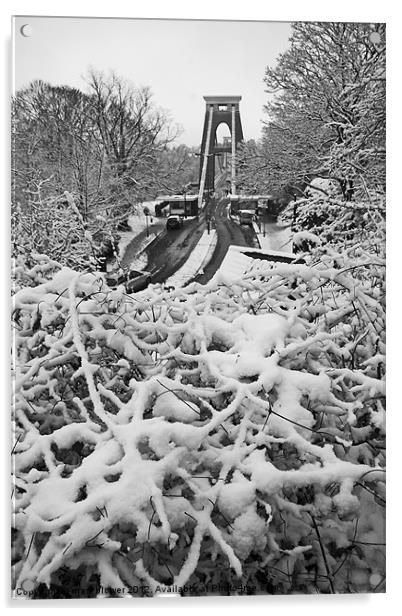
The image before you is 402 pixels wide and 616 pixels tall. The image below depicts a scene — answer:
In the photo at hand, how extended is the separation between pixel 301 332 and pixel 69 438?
81 cm

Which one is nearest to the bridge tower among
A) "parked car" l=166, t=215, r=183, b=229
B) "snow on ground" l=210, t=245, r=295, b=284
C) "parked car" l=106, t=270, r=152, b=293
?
"parked car" l=166, t=215, r=183, b=229

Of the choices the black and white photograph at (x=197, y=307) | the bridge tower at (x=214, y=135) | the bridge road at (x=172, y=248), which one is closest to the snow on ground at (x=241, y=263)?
the black and white photograph at (x=197, y=307)

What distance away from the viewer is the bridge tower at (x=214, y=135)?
2002mm

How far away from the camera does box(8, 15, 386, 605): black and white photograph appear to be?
159 cm

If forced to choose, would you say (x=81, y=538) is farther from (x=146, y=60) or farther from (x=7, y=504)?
(x=146, y=60)

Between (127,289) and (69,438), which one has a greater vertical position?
(127,289)

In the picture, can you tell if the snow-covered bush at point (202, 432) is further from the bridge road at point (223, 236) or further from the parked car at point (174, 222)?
the parked car at point (174, 222)

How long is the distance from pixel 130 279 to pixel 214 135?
616mm

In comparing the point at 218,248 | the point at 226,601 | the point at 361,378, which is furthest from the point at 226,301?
the point at 226,601

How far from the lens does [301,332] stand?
6.07 feet

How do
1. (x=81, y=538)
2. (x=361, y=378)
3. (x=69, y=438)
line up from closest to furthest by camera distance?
1. (x=81, y=538)
2. (x=69, y=438)
3. (x=361, y=378)

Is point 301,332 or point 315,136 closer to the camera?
point 301,332

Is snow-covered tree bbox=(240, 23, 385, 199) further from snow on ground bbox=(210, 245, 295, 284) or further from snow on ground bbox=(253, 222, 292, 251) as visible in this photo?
snow on ground bbox=(210, 245, 295, 284)

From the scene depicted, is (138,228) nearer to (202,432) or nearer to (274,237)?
(274,237)
